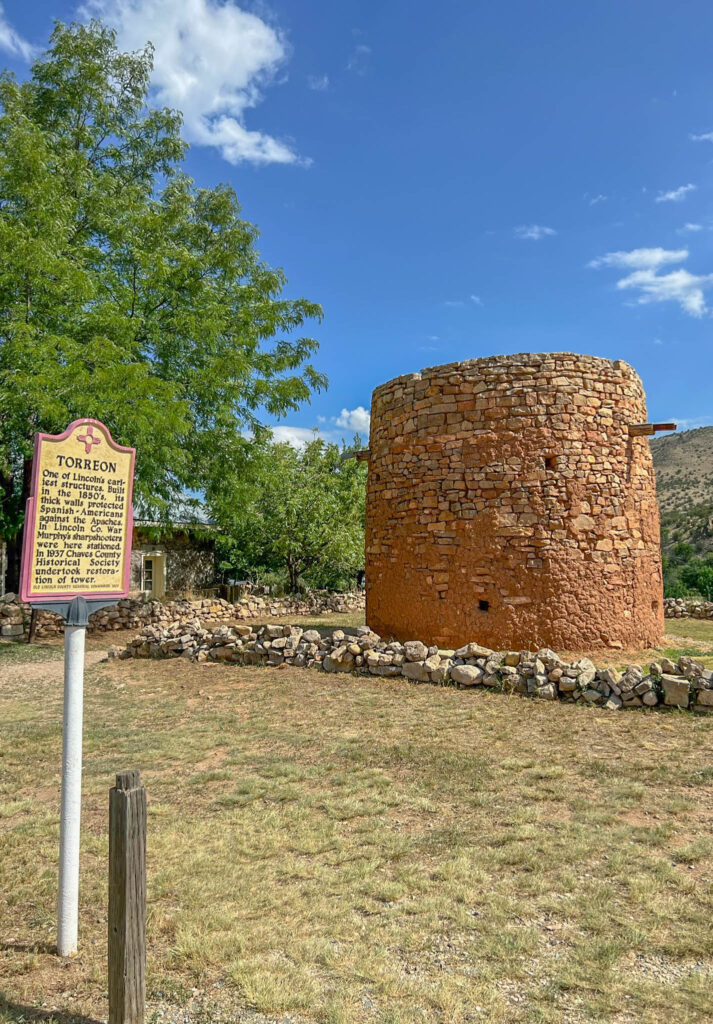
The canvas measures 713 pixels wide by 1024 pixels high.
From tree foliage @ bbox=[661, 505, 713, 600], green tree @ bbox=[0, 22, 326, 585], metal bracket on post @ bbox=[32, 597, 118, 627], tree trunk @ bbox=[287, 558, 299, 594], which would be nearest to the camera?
metal bracket on post @ bbox=[32, 597, 118, 627]

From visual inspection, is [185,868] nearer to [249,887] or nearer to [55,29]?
[249,887]

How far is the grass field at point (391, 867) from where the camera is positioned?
8.30 feet

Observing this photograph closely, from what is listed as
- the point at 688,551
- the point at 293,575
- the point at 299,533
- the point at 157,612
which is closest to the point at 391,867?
the point at 157,612

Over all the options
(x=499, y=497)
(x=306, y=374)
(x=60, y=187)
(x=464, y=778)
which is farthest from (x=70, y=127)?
(x=464, y=778)

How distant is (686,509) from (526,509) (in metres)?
37.6

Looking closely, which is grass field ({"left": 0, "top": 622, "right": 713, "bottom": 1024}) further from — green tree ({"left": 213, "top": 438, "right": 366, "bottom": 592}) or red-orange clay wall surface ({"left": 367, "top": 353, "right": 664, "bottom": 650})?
green tree ({"left": 213, "top": 438, "right": 366, "bottom": 592})

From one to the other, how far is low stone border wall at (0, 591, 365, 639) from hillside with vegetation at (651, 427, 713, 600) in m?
15.7

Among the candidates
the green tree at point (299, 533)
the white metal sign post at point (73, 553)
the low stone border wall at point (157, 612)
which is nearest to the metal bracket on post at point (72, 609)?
the white metal sign post at point (73, 553)

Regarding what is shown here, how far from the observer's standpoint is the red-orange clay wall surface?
865cm

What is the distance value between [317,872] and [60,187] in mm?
14903

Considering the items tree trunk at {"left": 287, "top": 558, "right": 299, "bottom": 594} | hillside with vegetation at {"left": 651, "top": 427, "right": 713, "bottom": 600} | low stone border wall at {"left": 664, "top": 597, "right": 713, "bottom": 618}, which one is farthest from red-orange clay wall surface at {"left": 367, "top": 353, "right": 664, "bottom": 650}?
hillside with vegetation at {"left": 651, "top": 427, "right": 713, "bottom": 600}

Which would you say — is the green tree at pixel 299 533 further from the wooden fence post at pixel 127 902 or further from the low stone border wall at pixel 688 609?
the wooden fence post at pixel 127 902

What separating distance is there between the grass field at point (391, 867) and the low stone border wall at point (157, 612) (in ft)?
Result: 25.2

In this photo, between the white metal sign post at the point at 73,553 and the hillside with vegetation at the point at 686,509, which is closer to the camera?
the white metal sign post at the point at 73,553
